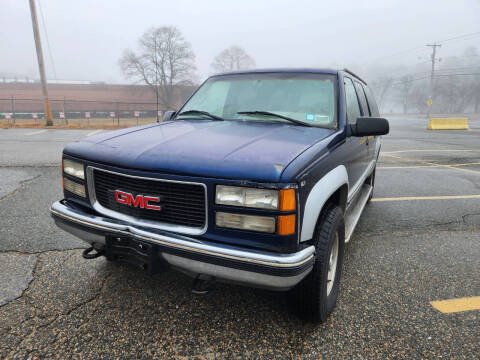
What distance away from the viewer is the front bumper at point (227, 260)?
1.70 meters

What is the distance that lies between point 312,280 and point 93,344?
1378mm

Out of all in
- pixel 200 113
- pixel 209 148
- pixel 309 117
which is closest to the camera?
pixel 209 148

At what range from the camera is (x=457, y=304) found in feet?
8.12

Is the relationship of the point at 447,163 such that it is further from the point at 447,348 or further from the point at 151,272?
the point at 151,272

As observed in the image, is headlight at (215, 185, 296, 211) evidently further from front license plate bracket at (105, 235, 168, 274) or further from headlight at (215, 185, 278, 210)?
front license plate bracket at (105, 235, 168, 274)

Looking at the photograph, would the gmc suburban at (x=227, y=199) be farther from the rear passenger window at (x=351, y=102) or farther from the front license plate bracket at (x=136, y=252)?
the rear passenger window at (x=351, y=102)

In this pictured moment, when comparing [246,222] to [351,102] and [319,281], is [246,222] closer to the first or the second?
[319,281]

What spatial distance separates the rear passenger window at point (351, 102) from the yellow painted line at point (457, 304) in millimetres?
1573

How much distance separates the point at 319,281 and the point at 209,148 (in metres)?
1.04

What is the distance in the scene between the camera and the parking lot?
200 cm

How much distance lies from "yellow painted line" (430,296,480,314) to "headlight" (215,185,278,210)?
1.67 m

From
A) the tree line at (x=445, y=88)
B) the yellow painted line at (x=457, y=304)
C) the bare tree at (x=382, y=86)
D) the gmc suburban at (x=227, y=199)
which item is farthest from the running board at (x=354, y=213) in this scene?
the bare tree at (x=382, y=86)

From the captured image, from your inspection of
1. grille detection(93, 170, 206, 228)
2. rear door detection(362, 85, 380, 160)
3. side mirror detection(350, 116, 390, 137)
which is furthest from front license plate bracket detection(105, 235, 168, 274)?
rear door detection(362, 85, 380, 160)

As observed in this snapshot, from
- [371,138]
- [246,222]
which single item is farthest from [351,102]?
[246,222]
